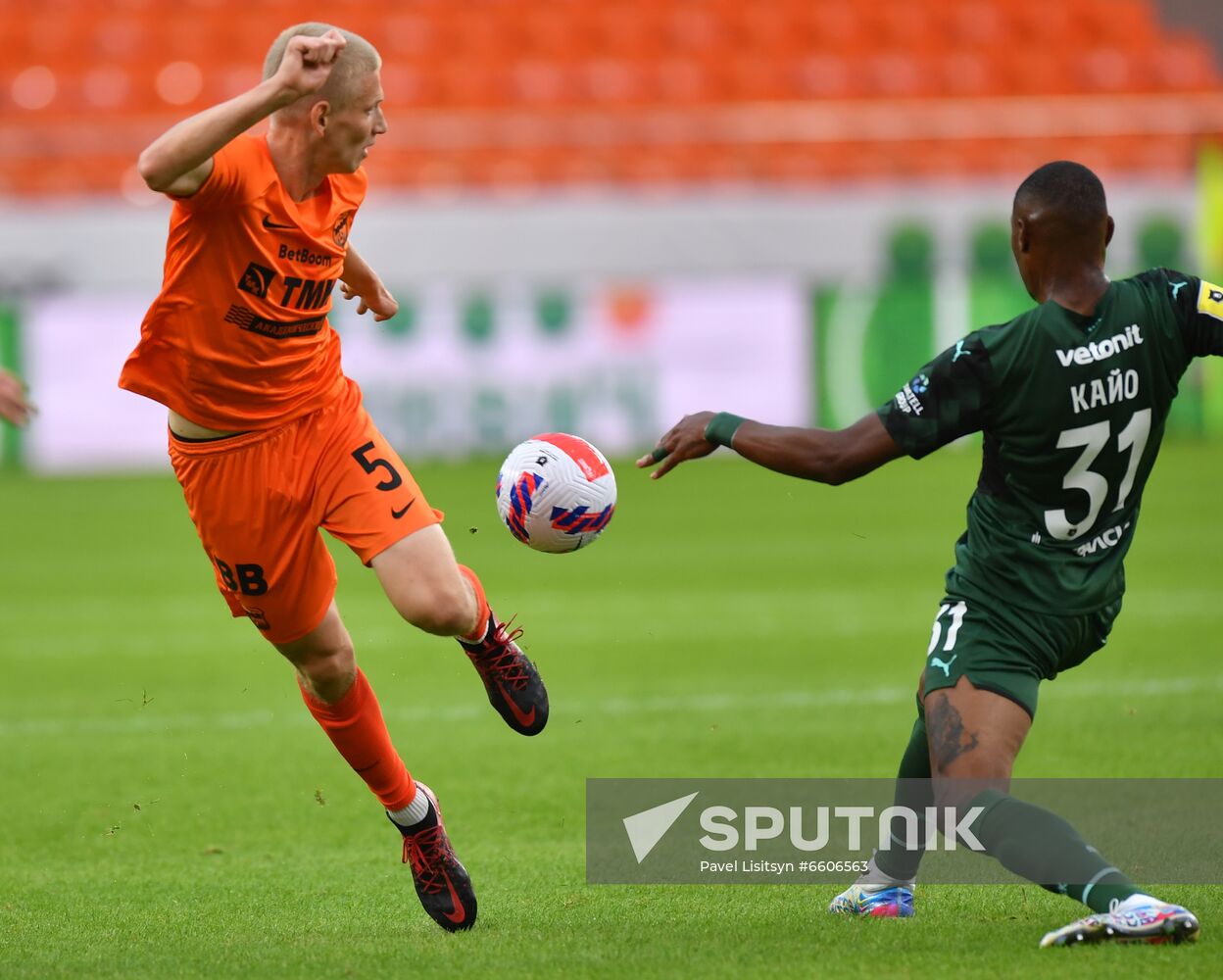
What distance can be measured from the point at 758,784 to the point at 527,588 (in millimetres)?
6150

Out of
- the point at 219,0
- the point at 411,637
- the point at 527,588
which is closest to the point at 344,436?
the point at 411,637

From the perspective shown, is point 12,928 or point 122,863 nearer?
point 12,928

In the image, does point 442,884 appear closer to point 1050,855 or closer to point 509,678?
point 509,678

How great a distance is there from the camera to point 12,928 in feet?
16.3

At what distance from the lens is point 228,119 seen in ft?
14.7

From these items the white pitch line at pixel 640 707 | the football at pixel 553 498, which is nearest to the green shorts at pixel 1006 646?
the football at pixel 553 498

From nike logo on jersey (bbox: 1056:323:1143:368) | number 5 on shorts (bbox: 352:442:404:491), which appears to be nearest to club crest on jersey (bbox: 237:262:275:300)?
number 5 on shorts (bbox: 352:442:404:491)

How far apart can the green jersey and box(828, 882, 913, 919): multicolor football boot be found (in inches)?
37.2

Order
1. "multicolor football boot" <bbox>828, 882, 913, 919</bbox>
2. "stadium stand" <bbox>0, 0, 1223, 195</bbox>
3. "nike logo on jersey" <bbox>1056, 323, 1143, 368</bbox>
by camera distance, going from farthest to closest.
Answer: "stadium stand" <bbox>0, 0, 1223, 195</bbox>
"multicolor football boot" <bbox>828, 882, 913, 919</bbox>
"nike logo on jersey" <bbox>1056, 323, 1143, 368</bbox>

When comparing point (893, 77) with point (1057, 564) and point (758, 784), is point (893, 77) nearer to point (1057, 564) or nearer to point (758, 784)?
point (758, 784)

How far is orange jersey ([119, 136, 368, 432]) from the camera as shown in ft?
16.1

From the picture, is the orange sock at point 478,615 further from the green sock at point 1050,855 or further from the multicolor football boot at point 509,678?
the green sock at point 1050,855

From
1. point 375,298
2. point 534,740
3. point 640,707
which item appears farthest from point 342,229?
point 640,707

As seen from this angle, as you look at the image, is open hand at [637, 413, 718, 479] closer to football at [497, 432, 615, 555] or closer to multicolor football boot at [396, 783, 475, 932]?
football at [497, 432, 615, 555]
